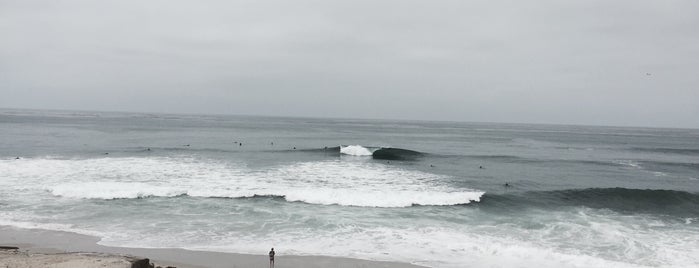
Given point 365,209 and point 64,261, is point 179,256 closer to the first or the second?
point 64,261

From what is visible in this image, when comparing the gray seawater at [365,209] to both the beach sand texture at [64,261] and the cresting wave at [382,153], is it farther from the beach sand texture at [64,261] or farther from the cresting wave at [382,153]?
the cresting wave at [382,153]

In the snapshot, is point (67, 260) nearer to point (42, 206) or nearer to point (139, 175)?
point (42, 206)

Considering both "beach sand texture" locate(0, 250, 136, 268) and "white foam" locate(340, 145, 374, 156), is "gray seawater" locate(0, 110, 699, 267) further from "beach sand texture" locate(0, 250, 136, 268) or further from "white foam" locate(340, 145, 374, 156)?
"white foam" locate(340, 145, 374, 156)

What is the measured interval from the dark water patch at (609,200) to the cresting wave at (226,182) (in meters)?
1.56

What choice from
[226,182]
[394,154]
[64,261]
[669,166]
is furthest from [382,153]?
[64,261]

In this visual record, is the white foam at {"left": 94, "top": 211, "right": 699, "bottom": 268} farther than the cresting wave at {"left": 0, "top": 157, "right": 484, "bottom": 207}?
No

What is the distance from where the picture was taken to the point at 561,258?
1354cm

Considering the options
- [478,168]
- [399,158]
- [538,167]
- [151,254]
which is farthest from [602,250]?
[399,158]

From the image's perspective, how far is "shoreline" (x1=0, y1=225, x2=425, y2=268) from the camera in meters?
12.2

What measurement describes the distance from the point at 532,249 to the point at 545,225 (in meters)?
3.82

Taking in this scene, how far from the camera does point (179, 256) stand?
41.9 feet

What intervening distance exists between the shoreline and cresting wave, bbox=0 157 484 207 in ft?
22.3

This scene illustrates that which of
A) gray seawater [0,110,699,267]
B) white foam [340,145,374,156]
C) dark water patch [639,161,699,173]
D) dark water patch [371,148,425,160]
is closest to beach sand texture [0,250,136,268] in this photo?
gray seawater [0,110,699,267]

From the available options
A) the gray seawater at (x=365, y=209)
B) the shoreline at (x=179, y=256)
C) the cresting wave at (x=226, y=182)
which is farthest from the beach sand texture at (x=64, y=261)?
the cresting wave at (x=226, y=182)
